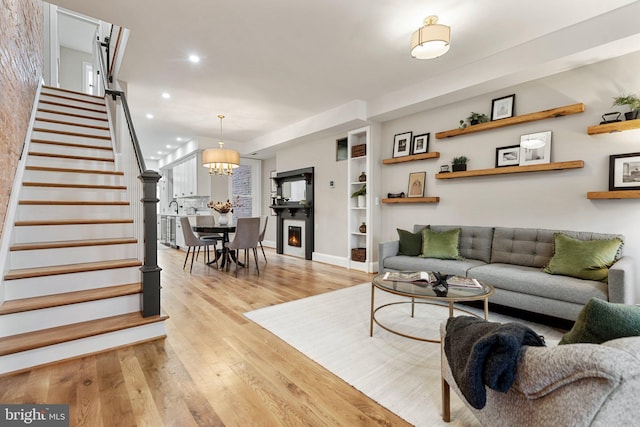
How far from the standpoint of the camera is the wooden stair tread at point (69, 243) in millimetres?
2449

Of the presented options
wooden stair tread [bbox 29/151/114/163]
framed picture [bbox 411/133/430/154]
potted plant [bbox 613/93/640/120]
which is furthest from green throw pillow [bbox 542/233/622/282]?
wooden stair tread [bbox 29/151/114/163]

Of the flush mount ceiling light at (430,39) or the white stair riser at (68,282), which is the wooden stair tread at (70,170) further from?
the flush mount ceiling light at (430,39)

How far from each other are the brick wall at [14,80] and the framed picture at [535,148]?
198 inches

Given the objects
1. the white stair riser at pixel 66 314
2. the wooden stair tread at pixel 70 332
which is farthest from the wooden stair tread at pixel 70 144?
the wooden stair tread at pixel 70 332

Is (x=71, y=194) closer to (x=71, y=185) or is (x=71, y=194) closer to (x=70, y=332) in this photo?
(x=71, y=185)

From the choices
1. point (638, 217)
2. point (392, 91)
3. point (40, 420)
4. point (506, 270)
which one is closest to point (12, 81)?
point (40, 420)

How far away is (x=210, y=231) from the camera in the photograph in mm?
5164

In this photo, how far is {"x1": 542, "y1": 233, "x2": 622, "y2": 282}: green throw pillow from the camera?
2576 millimetres

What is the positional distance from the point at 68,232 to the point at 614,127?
5276 millimetres

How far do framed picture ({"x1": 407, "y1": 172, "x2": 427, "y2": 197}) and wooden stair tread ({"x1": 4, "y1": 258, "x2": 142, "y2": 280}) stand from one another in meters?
3.70

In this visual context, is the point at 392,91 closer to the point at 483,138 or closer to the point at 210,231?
the point at 483,138

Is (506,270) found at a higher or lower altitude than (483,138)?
lower

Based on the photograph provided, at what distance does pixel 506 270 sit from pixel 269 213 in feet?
21.0

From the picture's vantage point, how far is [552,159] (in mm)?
3287
